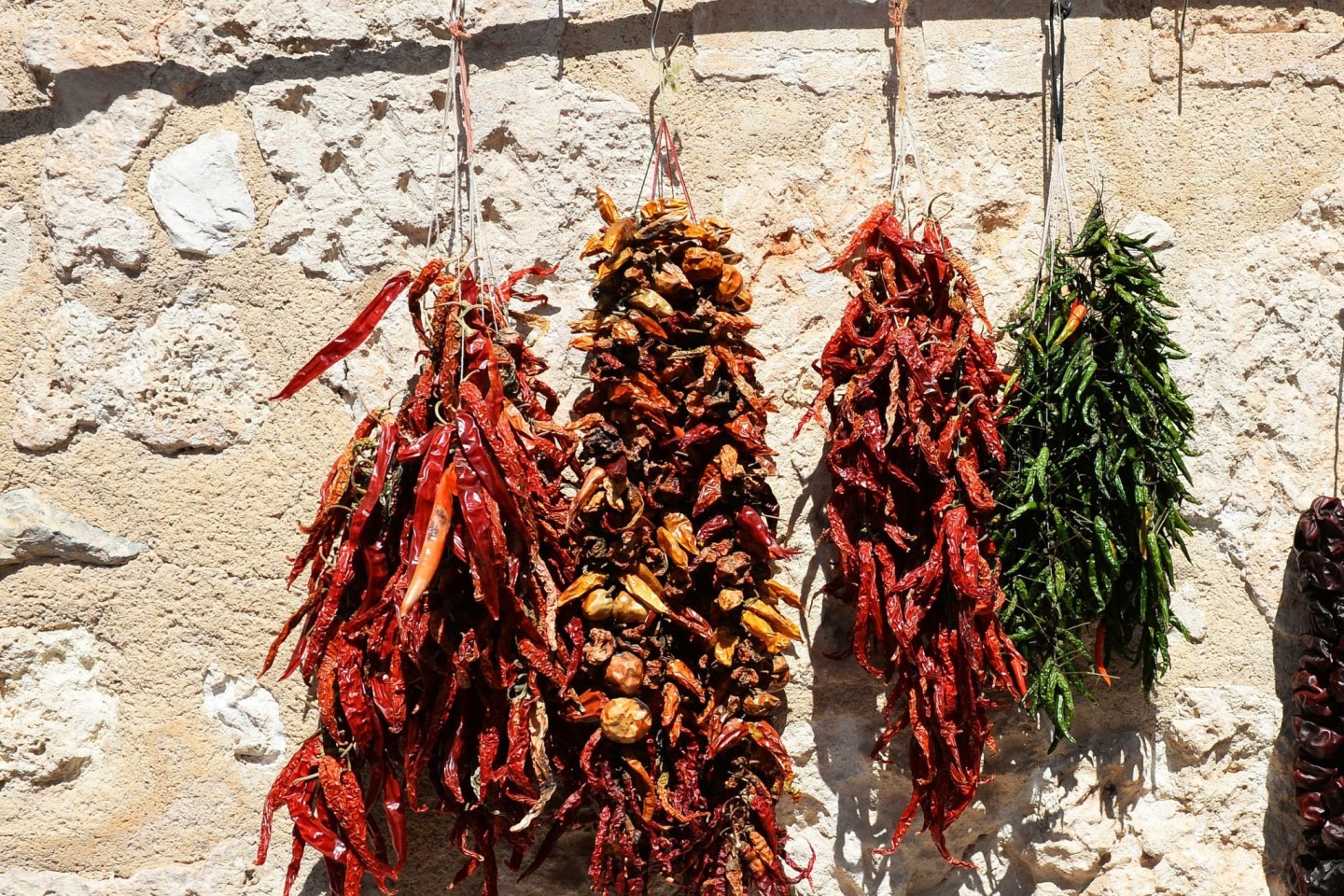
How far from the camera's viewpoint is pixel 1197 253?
2326 mm

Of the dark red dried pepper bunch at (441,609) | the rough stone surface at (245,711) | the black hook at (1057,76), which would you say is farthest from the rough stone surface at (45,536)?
the black hook at (1057,76)

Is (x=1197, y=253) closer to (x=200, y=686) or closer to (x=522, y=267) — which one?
(x=522, y=267)

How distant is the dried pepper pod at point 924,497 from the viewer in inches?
80.0

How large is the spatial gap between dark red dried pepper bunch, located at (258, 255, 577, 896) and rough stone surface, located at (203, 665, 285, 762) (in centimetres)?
21

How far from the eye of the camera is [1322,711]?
2221mm

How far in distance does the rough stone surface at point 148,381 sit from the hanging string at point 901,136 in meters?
1.42

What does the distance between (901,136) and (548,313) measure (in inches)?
34.0

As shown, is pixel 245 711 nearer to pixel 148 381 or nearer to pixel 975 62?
pixel 148 381

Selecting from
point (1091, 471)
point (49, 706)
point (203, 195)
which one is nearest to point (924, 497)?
point (1091, 471)

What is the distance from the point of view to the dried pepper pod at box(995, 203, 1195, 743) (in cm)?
206

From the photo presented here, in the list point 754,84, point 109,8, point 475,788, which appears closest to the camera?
point 475,788

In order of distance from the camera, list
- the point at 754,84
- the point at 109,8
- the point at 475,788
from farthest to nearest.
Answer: the point at 754,84
the point at 109,8
the point at 475,788

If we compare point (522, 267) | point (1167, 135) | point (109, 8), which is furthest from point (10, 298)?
point (1167, 135)

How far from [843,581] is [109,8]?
1.90m
